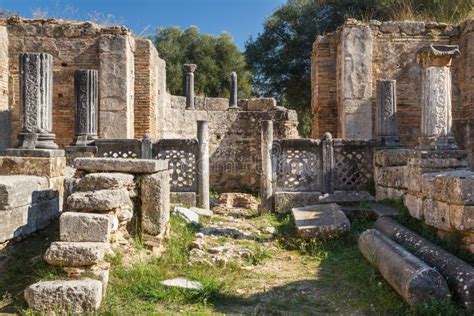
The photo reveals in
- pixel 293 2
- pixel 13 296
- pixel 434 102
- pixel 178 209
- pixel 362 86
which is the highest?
pixel 293 2

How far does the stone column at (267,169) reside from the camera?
892 centimetres

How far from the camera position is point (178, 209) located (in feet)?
25.1

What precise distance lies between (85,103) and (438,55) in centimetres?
667

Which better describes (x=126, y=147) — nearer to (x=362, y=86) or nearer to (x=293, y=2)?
(x=362, y=86)

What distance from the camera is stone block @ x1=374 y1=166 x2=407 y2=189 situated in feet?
24.2

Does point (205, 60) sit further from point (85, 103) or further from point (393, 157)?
point (393, 157)

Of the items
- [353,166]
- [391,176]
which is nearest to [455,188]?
[391,176]

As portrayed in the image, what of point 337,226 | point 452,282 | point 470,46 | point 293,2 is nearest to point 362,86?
point 470,46

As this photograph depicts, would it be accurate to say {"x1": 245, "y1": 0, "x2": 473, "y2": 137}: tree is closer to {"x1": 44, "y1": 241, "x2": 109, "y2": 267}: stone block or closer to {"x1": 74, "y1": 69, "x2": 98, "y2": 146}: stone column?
{"x1": 74, "y1": 69, "x2": 98, "y2": 146}: stone column

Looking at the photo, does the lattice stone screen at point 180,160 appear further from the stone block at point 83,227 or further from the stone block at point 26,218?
the stone block at point 83,227

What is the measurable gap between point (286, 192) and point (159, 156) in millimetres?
2684

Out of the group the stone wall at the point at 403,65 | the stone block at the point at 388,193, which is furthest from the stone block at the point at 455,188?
the stone wall at the point at 403,65

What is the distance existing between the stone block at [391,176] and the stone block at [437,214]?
140 centimetres

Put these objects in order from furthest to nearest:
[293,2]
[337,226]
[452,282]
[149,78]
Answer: [293,2]
[149,78]
[337,226]
[452,282]
